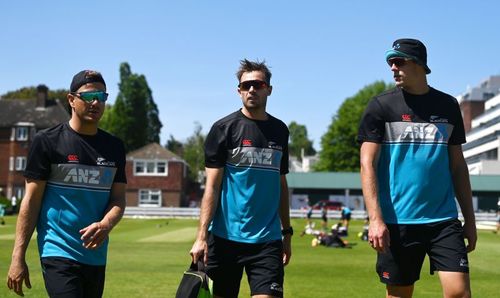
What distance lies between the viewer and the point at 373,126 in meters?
6.27

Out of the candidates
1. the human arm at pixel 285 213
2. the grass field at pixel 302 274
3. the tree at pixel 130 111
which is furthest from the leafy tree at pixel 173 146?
the human arm at pixel 285 213

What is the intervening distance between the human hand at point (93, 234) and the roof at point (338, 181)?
72.7 meters

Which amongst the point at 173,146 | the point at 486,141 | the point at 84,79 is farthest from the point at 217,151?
the point at 173,146

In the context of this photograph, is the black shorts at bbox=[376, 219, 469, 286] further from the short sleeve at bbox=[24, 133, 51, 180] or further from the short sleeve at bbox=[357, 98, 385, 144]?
the short sleeve at bbox=[24, 133, 51, 180]

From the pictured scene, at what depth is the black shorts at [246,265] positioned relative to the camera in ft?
21.2

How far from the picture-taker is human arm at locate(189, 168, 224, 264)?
6484 millimetres

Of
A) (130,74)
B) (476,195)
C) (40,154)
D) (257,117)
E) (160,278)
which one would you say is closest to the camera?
(40,154)

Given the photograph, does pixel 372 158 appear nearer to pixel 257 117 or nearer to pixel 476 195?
pixel 257 117

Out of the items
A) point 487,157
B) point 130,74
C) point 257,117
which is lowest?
point 257,117

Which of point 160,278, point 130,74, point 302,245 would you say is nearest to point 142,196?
point 130,74

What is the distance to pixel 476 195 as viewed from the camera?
79.0 meters

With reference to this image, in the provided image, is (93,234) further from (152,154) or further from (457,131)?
(152,154)

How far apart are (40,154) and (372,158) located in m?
2.65

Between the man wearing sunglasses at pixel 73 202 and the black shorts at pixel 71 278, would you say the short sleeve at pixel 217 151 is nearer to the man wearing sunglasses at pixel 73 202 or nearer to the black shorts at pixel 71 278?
the man wearing sunglasses at pixel 73 202
